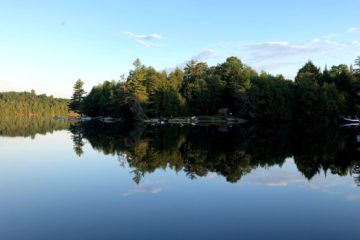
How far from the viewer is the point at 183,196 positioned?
14703mm

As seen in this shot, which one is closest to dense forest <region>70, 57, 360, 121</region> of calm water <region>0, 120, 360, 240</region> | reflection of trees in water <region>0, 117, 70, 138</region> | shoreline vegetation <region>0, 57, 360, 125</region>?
shoreline vegetation <region>0, 57, 360, 125</region>

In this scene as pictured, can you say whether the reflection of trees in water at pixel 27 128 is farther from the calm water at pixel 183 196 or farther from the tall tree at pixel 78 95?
the tall tree at pixel 78 95

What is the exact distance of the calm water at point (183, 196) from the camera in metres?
10.5

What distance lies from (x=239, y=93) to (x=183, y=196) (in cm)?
6839

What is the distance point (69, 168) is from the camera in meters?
22.2

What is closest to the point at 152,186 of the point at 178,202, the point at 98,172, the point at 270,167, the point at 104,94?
the point at 178,202

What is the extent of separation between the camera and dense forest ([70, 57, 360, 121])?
79.6 m

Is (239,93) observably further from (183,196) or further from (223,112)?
(183,196)

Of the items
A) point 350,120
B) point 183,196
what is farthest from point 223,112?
point 183,196

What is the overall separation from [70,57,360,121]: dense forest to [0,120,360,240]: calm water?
54660mm

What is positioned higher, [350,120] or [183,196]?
[350,120]

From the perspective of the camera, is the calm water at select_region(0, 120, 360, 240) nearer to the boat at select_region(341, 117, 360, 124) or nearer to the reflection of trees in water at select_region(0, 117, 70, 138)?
the reflection of trees in water at select_region(0, 117, 70, 138)

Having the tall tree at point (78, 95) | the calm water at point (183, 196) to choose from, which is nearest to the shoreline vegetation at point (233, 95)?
the tall tree at point (78, 95)

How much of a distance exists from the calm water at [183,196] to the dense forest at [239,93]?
179 feet
